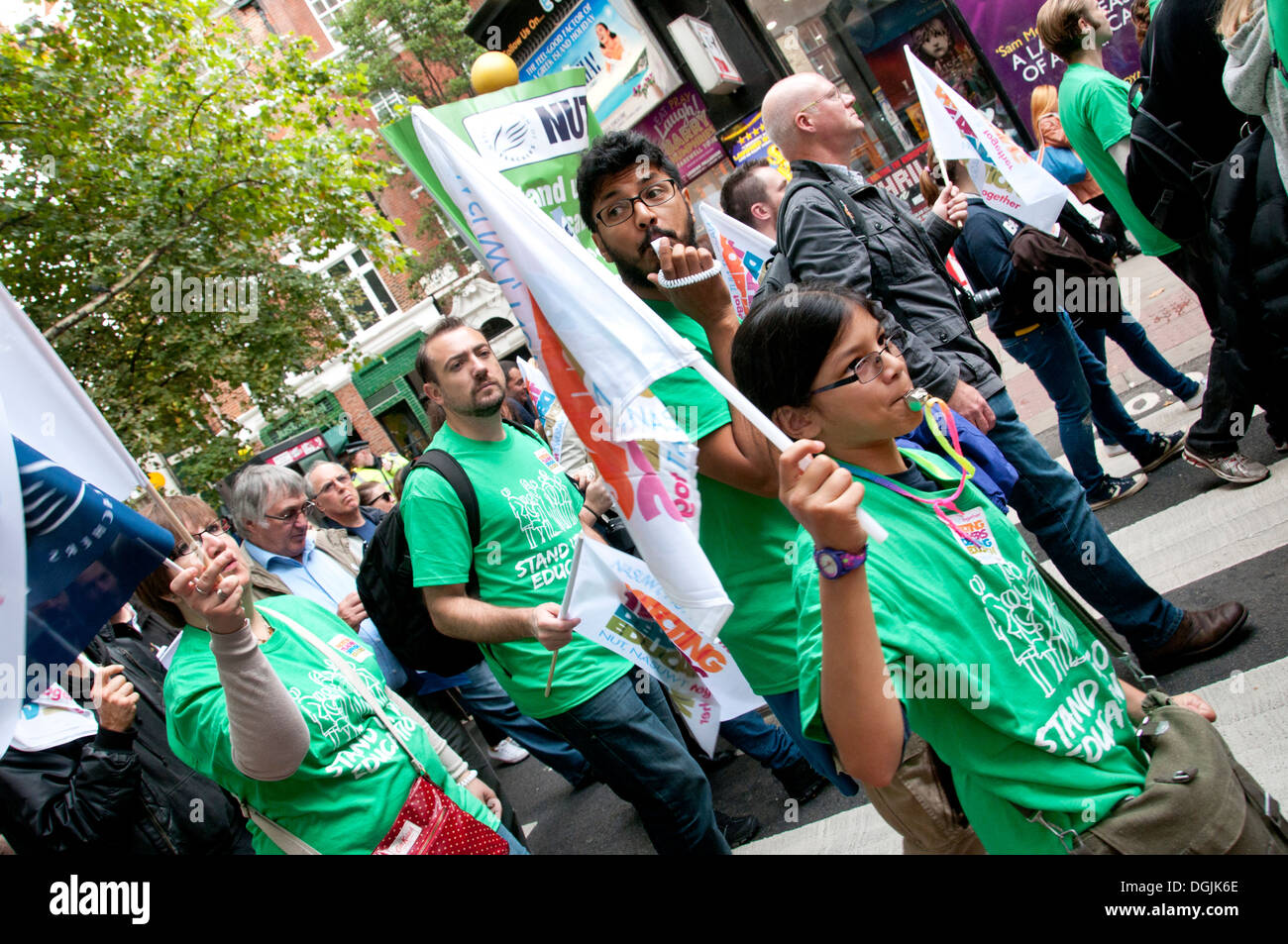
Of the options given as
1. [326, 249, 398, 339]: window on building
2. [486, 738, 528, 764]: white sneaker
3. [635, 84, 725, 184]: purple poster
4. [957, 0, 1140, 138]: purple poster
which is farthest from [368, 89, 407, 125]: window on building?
[486, 738, 528, 764]: white sneaker

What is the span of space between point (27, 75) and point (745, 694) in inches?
514

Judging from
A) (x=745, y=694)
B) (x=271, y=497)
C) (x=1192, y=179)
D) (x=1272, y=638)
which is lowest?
(x=1272, y=638)

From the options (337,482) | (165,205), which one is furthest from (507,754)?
(165,205)

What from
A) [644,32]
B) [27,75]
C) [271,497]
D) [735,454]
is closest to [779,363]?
[735,454]

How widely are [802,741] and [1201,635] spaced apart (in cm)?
165

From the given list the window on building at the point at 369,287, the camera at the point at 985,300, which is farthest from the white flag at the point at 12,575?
the window on building at the point at 369,287

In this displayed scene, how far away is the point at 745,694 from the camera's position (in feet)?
8.47

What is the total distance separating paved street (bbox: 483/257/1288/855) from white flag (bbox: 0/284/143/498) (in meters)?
2.72

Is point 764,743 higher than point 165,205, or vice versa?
point 165,205

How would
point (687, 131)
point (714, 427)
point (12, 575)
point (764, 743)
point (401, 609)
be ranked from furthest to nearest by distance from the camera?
point (687, 131)
point (764, 743)
point (401, 609)
point (714, 427)
point (12, 575)

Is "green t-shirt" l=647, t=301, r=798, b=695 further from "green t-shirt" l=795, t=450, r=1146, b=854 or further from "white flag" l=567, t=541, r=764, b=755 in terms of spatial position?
"green t-shirt" l=795, t=450, r=1146, b=854

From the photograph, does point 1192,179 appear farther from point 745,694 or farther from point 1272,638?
point 745,694

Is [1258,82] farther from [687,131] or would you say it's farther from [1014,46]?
[687,131]

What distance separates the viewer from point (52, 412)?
2404 millimetres
